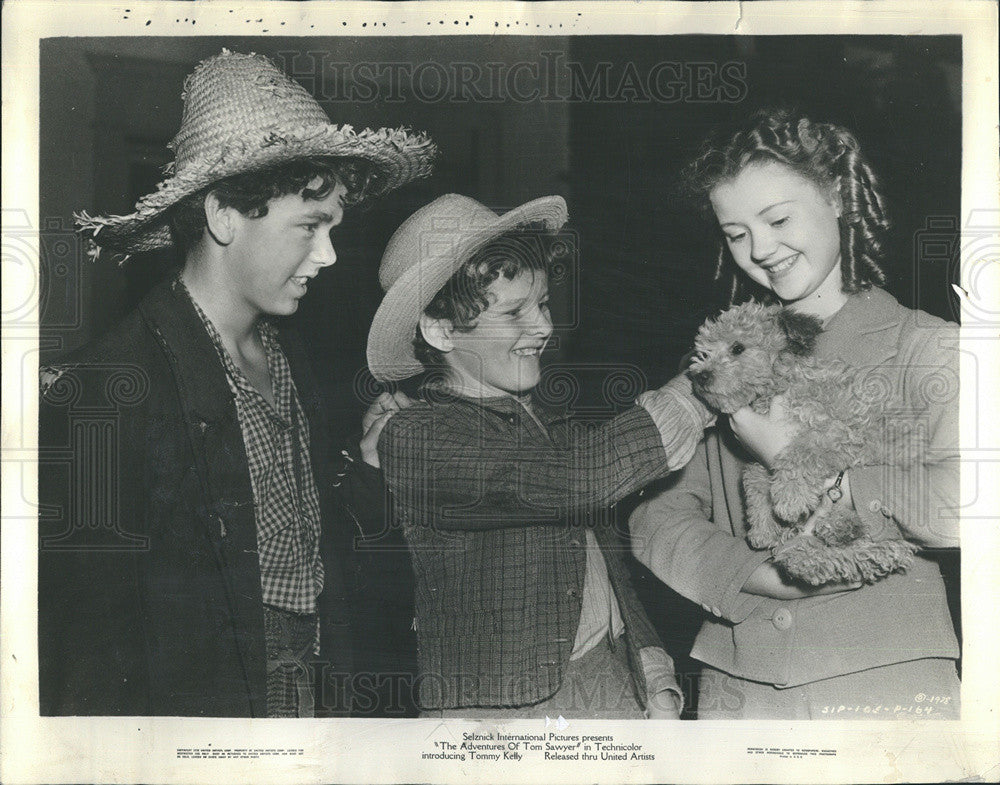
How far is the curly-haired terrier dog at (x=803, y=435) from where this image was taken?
2.33 metres

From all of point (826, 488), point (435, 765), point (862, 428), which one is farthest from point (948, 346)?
point (435, 765)

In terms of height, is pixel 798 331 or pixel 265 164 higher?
pixel 265 164

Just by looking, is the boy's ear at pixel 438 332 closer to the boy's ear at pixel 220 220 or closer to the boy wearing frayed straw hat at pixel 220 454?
the boy wearing frayed straw hat at pixel 220 454

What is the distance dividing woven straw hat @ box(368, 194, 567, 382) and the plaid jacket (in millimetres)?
163

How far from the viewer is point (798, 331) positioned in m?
2.36

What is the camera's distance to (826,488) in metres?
2.35

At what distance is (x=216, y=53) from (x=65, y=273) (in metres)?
0.72

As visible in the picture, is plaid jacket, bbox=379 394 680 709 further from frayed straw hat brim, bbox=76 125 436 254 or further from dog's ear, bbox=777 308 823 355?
frayed straw hat brim, bbox=76 125 436 254

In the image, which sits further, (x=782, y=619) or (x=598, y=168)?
(x=598, y=168)

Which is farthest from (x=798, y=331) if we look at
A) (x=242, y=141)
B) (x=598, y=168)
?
(x=242, y=141)

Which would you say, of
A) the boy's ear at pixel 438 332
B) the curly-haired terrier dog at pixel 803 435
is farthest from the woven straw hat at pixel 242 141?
the curly-haired terrier dog at pixel 803 435

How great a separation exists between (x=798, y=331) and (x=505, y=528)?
905 mm

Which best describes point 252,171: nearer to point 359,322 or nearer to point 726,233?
point 359,322

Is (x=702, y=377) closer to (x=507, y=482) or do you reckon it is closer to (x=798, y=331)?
(x=798, y=331)
